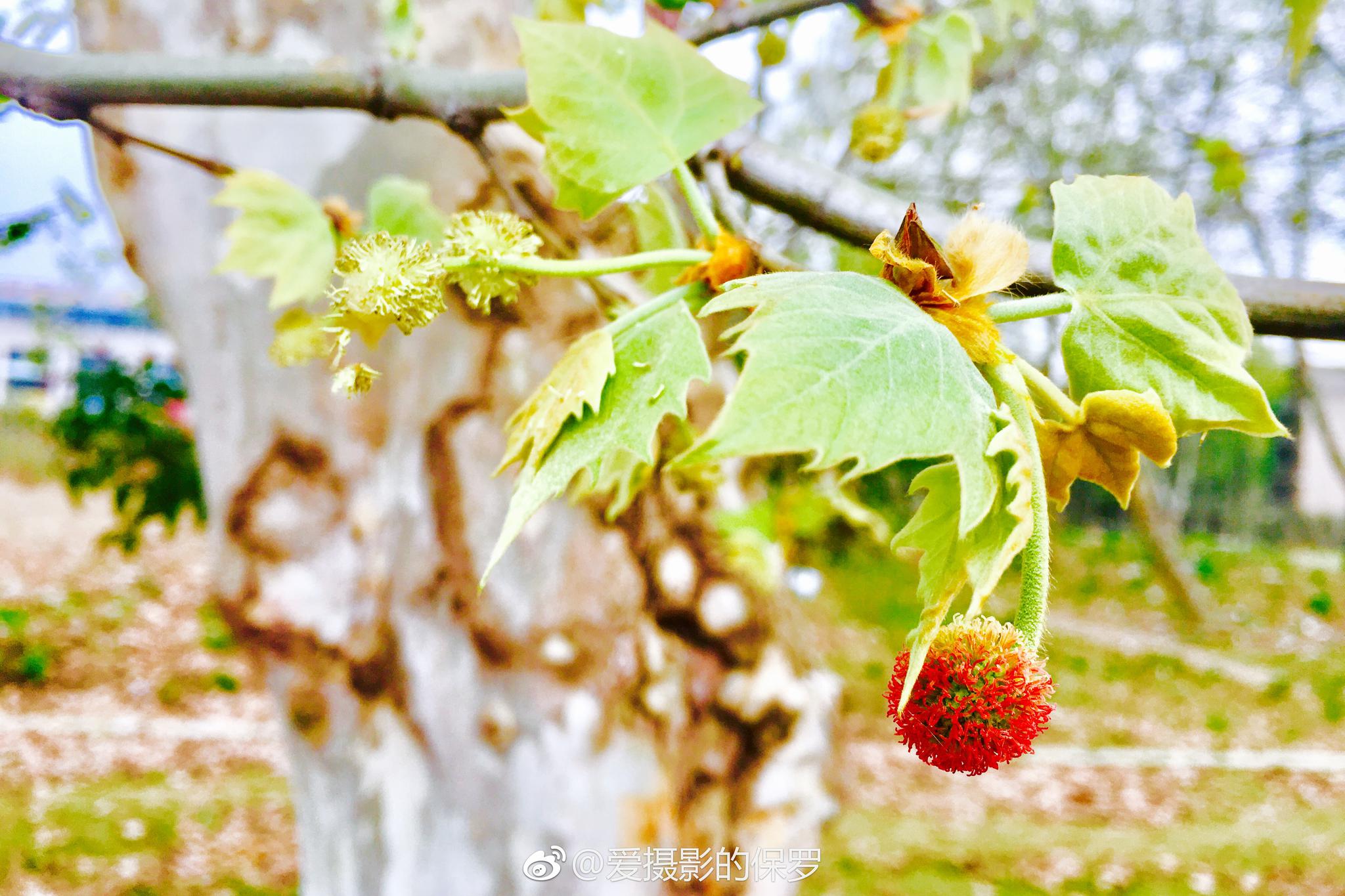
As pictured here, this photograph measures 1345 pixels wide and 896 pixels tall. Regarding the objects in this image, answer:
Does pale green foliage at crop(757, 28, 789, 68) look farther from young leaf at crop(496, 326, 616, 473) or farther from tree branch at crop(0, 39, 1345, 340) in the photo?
young leaf at crop(496, 326, 616, 473)

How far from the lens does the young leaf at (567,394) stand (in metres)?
0.28

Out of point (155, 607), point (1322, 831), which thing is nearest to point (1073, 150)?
point (1322, 831)

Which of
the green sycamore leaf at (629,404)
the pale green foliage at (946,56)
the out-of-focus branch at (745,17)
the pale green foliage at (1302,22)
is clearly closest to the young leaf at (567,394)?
the green sycamore leaf at (629,404)

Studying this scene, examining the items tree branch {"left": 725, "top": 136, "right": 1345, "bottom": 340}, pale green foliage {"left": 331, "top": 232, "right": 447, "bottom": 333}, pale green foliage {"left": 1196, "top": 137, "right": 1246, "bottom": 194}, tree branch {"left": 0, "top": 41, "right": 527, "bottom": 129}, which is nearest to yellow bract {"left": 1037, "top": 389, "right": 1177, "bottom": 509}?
tree branch {"left": 725, "top": 136, "right": 1345, "bottom": 340}

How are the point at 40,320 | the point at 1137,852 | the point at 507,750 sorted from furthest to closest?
the point at 40,320
the point at 1137,852
the point at 507,750

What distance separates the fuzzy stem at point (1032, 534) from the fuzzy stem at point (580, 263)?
12cm

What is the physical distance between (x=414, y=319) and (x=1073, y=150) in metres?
5.45

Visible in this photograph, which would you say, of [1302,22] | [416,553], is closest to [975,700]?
[1302,22]

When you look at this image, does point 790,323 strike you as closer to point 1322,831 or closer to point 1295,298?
point 1295,298

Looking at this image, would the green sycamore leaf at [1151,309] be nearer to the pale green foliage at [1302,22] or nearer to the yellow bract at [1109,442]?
the yellow bract at [1109,442]

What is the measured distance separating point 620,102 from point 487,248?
9 cm

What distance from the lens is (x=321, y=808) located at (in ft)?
4.75

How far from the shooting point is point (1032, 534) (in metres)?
0.26

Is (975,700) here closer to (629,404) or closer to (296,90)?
(629,404)
